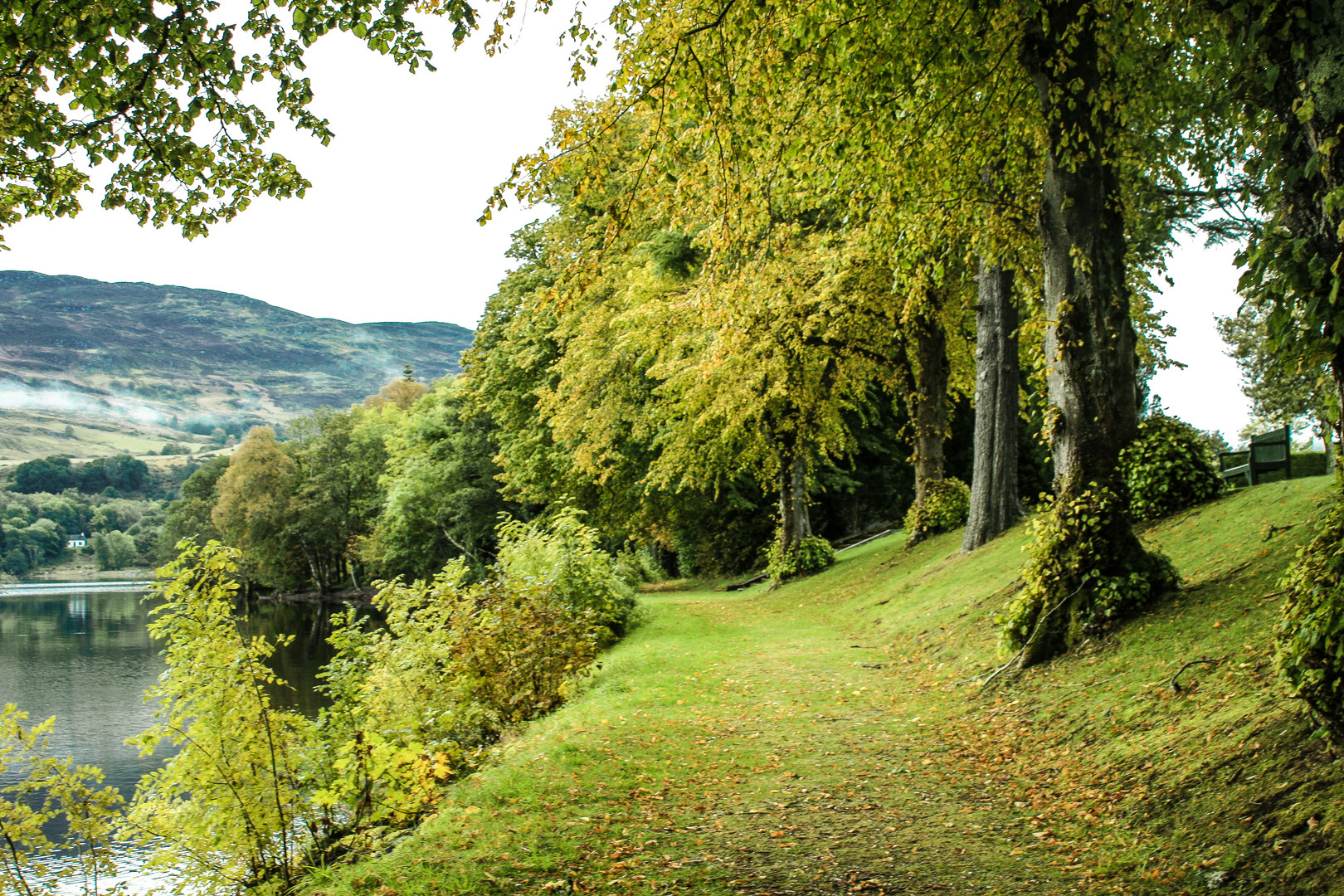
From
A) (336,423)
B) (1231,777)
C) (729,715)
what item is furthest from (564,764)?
(336,423)

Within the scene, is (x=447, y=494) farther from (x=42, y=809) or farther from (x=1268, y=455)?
(x=42, y=809)

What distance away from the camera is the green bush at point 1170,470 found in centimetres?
1117

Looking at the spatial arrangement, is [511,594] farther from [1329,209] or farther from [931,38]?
[1329,209]

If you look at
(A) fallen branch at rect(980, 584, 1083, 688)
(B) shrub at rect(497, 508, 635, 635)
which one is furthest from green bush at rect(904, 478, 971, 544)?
(A) fallen branch at rect(980, 584, 1083, 688)

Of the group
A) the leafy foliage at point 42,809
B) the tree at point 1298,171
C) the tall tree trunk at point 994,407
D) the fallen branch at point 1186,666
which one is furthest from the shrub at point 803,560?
the tree at point 1298,171

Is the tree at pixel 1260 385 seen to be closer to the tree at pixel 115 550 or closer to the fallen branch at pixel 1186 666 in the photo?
the fallen branch at pixel 1186 666

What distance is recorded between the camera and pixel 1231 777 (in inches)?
184

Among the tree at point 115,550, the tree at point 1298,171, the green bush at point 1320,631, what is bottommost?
the tree at point 115,550

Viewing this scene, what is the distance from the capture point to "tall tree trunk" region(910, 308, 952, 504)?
19484 millimetres

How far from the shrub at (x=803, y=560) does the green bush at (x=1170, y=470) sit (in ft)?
39.9

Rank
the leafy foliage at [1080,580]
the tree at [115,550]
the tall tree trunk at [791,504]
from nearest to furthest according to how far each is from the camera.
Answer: the leafy foliage at [1080,580] → the tall tree trunk at [791,504] → the tree at [115,550]

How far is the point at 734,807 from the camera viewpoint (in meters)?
6.03

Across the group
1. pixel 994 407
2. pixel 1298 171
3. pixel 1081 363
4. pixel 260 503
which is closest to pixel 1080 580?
pixel 1081 363

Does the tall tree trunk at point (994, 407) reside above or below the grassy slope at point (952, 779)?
above
